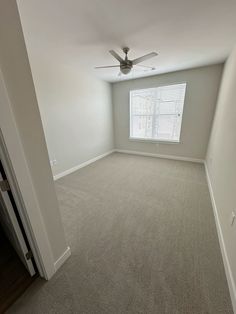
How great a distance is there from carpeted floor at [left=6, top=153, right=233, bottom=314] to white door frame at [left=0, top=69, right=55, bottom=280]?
248 millimetres

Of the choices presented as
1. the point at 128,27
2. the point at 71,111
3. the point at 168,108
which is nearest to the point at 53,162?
the point at 71,111

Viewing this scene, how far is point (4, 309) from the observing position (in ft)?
3.42

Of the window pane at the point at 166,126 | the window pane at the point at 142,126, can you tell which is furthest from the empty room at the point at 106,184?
the window pane at the point at 142,126

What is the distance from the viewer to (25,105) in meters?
0.88

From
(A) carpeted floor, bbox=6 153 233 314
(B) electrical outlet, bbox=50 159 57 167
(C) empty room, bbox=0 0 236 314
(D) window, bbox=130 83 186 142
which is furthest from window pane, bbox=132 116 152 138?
(B) electrical outlet, bbox=50 159 57 167

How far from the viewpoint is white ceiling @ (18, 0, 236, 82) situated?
1.37m

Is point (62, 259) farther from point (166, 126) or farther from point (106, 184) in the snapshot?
point (166, 126)

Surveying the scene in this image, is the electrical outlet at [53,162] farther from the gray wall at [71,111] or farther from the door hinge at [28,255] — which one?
the door hinge at [28,255]

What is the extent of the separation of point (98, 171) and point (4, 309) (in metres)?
2.64

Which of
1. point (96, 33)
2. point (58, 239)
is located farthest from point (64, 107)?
point (58, 239)

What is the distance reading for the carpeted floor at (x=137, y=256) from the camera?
1.06 meters

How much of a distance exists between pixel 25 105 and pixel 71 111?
266 cm

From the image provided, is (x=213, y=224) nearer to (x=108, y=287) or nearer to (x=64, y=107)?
(x=108, y=287)

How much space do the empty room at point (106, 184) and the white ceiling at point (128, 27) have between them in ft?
0.05
